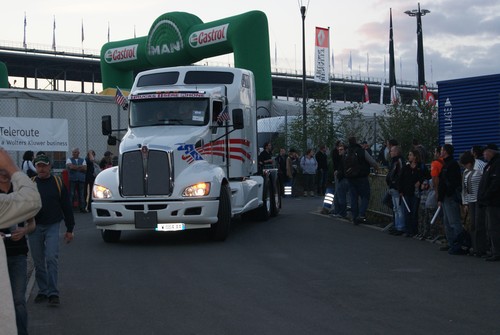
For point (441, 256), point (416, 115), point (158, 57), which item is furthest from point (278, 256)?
point (158, 57)

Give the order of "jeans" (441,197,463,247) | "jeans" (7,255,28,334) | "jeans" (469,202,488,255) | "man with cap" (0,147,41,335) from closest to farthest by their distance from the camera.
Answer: "man with cap" (0,147,41,335)
"jeans" (7,255,28,334)
"jeans" (469,202,488,255)
"jeans" (441,197,463,247)

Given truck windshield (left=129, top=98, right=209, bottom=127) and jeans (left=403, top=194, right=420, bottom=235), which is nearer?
jeans (left=403, top=194, right=420, bottom=235)

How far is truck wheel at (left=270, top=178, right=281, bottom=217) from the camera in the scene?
2086 centimetres

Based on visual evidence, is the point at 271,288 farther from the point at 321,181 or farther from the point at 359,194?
the point at 321,181

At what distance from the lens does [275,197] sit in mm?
21047

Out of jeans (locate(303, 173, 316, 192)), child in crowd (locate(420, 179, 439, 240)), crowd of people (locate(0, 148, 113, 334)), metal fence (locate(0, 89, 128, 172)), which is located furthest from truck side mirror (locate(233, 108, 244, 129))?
jeans (locate(303, 173, 316, 192))

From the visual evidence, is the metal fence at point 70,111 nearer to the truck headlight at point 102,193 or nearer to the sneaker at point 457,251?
the truck headlight at point 102,193

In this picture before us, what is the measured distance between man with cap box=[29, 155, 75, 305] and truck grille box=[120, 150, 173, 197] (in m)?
5.15

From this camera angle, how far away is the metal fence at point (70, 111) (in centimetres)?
2570

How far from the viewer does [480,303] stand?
9.17m

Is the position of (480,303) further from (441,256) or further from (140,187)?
(140,187)

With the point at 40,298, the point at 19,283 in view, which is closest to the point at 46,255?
the point at 40,298

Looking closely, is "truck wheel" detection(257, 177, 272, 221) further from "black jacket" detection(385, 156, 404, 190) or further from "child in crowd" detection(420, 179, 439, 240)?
"child in crowd" detection(420, 179, 439, 240)

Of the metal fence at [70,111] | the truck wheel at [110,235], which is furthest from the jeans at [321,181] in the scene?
the truck wheel at [110,235]
